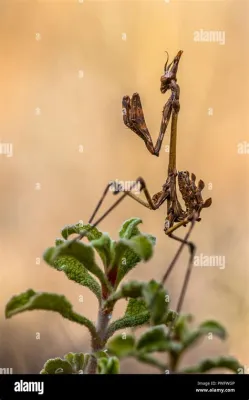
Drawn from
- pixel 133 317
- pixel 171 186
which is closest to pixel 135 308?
pixel 133 317

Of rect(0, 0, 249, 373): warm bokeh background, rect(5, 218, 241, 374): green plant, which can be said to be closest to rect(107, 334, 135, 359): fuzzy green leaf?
rect(5, 218, 241, 374): green plant

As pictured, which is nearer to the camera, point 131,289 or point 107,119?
point 131,289

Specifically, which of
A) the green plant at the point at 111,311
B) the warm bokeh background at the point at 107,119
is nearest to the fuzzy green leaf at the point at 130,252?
the green plant at the point at 111,311

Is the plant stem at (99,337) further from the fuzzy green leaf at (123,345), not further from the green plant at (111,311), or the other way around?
the fuzzy green leaf at (123,345)

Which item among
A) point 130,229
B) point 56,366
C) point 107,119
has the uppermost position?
point 107,119

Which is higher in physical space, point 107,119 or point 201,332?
point 107,119

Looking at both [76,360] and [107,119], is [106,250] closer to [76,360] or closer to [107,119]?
[76,360]

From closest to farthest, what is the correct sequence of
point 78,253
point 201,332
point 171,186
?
point 201,332 → point 78,253 → point 171,186
